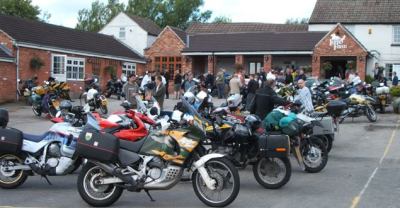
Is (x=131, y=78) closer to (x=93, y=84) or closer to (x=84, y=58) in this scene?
(x=93, y=84)

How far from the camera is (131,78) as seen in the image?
14.7m

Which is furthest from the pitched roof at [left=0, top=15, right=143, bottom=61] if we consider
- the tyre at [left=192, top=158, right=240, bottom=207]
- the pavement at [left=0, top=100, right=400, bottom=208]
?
the tyre at [left=192, top=158, right=240, bottom=207]

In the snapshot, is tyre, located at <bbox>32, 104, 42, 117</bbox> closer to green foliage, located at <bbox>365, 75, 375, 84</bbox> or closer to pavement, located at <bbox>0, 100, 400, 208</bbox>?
pavement, located at <bbox>0, 100, 400, 208</bbox>

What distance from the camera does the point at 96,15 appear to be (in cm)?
8169

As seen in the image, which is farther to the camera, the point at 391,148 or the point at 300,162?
the point at 391,148

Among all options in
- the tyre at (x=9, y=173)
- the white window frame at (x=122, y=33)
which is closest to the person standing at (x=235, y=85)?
the tyre at (x=9, y=173)

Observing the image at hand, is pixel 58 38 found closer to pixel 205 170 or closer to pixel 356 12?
pixel 356 12

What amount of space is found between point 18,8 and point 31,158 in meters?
55.3

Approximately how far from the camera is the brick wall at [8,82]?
25422 mm

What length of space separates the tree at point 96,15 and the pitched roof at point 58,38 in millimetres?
40665

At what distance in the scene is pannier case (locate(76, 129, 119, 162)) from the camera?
24.0 ft

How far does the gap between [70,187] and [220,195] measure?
2828 millimetres

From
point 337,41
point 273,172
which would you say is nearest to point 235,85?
point 273,172

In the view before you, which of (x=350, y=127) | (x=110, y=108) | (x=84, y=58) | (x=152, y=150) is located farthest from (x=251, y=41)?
(x=152, y=150)
